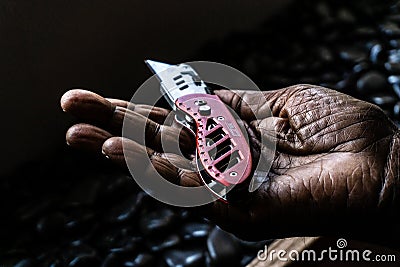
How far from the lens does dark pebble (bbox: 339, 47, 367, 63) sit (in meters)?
1.07

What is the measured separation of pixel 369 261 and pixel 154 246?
298mm

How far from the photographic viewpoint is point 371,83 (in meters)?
0.99

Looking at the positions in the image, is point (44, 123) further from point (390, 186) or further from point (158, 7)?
point (390, 186)

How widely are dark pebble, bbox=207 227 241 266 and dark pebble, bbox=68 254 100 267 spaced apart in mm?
156

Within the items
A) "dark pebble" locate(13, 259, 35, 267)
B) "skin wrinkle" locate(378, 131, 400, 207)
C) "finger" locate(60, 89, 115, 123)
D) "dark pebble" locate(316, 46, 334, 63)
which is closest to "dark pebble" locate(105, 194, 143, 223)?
"dark pebble" locate(13, 259, 35, 267)

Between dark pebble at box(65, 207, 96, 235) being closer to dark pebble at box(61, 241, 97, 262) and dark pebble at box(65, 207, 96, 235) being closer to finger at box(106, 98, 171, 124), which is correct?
dark pebble at box(61, 241, 97, 262)

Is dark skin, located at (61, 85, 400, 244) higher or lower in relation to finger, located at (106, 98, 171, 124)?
lower

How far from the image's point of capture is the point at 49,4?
0.91 m

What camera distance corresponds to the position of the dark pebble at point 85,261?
29.9 inches

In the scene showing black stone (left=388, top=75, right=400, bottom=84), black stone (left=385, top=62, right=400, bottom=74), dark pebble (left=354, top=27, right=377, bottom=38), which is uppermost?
dark pebble (left=354, top=27, right=377, bottom=38)

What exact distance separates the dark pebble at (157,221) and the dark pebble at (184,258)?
0.04 metres

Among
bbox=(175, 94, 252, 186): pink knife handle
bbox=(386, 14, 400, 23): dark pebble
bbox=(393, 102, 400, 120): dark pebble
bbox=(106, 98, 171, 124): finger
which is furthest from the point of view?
bbox=(386, 14, 400, 23): dark pebble

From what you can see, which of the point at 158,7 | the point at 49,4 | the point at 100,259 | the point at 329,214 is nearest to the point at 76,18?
the point at 49,4

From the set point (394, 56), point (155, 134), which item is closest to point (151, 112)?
point (155, 134)
